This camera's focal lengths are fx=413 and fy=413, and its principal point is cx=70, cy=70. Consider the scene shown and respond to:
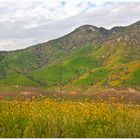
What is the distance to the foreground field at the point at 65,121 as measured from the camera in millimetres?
13125

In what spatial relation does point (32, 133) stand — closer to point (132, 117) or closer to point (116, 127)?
point (116, 127)

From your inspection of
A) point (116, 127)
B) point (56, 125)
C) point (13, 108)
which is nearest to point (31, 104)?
point (13, 108)

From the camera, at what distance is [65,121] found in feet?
44.3

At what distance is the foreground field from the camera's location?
43.1ft

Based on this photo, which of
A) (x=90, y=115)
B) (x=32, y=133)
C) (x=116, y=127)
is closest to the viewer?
(x=32, y=133)

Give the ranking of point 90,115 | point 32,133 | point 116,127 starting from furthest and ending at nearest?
point 90,115 → point 116,127 → point 32,133

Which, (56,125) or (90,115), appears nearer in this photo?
(56,125)

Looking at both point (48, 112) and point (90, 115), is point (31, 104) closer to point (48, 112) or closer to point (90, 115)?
point (48, 112)

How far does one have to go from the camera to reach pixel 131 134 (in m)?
13.5

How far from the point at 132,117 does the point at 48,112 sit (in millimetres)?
2928

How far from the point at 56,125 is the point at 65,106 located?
184 centimetres

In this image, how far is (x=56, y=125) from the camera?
528 inches

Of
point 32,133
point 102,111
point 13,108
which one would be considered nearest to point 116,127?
point 102,111

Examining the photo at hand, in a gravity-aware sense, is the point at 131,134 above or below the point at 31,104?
below
